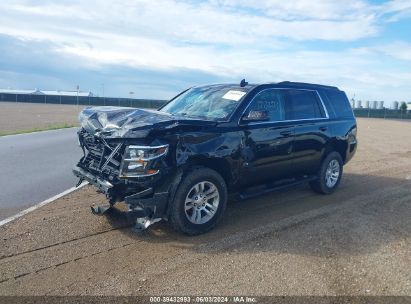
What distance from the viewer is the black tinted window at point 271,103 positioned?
5945 mm

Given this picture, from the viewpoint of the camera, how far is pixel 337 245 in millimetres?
4965

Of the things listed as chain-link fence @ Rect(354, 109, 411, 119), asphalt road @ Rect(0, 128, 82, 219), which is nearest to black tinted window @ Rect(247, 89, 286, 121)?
asphalt road @ Rect(0, 128, 82, 219)

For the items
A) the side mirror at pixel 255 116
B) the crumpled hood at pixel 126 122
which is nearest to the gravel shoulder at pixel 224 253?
the crumpled hood at pixel 126 122

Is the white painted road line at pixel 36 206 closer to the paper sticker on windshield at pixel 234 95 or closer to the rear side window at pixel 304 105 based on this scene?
the paper sticker on windshield at pixel 234 95

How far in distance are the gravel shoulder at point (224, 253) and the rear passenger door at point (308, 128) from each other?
0.78m

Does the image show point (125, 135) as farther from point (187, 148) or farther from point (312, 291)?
point (312, 291)

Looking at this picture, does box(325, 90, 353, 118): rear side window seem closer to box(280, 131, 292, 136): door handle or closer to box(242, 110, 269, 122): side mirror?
box(280, 131, 292, 136): door handle

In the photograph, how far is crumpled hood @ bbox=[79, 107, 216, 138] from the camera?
4715mm

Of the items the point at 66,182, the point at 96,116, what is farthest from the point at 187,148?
the point at 66,182

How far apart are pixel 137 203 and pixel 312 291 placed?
2.19m

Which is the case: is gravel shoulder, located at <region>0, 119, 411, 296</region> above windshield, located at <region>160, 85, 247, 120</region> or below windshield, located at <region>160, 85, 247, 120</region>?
below

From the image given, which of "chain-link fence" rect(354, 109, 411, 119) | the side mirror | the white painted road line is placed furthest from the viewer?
"chain-link fence" rect(354, 109, 411, 119)

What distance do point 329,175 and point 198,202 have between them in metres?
3.42

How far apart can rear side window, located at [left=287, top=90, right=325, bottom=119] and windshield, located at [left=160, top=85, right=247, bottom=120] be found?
1.06 metres
